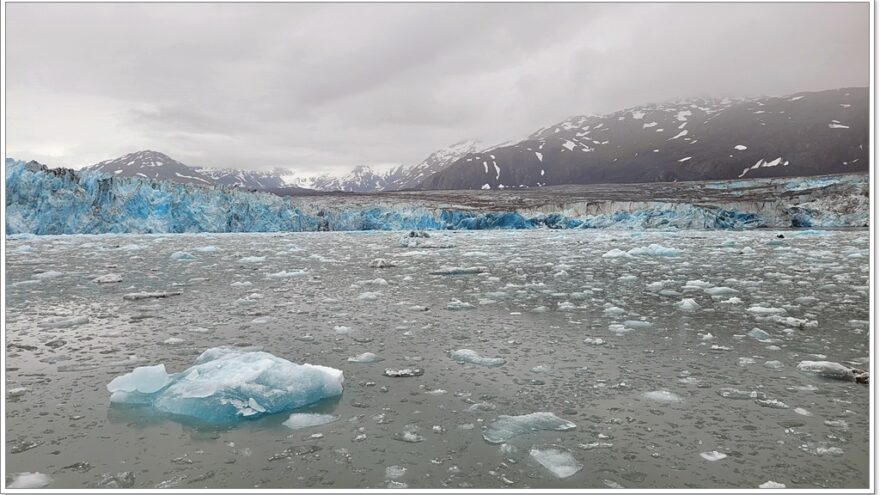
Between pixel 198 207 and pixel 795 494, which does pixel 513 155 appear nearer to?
pixel 198 207

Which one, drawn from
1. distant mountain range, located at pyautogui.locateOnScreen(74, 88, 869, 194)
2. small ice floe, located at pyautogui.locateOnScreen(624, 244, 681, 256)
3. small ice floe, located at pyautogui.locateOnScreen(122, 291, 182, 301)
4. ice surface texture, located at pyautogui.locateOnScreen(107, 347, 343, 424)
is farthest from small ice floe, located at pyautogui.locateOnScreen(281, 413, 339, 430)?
distant mountain range, located at pyautogui.locateOnScreen(74, 88, 869, 194)

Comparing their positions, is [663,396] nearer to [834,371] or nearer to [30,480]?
[834,371]

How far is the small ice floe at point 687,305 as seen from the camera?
22.6ft

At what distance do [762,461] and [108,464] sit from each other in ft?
12.3

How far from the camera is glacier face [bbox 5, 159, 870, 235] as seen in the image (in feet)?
106

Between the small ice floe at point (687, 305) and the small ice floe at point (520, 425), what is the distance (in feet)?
14.8

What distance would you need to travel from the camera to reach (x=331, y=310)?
704 centimetres

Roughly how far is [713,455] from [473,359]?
224 centimetres

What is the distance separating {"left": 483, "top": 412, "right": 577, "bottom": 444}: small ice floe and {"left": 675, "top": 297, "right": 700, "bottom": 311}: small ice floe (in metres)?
4.52

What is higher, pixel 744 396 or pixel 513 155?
pixel 513 155

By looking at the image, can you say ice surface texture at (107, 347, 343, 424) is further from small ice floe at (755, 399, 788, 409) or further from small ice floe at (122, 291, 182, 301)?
small ice floe at (122, 291, 182, 301)

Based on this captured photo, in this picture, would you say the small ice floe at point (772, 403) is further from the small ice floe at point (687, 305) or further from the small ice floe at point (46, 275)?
the small ice floe at point (46, 275)

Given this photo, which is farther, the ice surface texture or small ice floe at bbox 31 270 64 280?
small ice floe at bbox 31 270 64 280

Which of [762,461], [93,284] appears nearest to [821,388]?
[762,461]
